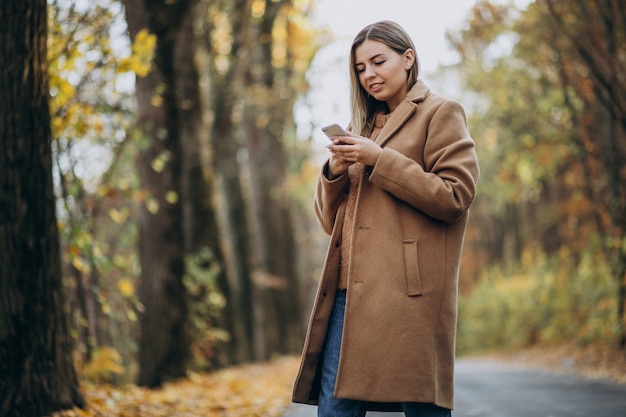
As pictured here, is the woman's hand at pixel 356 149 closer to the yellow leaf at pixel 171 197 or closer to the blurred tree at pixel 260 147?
the yellow leaf at pixel 171 197

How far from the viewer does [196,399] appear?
8.64 meters

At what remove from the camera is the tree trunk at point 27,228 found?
565 centimetres

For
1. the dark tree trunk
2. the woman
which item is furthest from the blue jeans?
the dark tree trunk

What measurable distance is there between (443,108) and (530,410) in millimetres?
4869

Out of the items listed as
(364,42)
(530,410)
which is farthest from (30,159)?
(530,410)

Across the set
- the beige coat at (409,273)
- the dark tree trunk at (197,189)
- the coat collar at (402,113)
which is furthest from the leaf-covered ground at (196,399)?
the coat collar at (402,113)

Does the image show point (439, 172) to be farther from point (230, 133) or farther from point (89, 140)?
point (230, 133)

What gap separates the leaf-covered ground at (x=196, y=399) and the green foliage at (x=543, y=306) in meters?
5.73

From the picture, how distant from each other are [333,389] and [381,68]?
137 cm

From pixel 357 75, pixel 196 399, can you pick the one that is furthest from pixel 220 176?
pixel 357 75

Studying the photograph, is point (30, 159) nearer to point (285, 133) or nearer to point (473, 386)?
point (473, 386)

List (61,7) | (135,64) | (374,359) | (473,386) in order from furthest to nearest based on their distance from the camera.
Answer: (473,386)
(61,7)
(135,64)
(374,359)

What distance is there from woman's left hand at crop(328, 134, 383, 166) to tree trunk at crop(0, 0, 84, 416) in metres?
3.13

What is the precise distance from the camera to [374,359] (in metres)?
3.37
